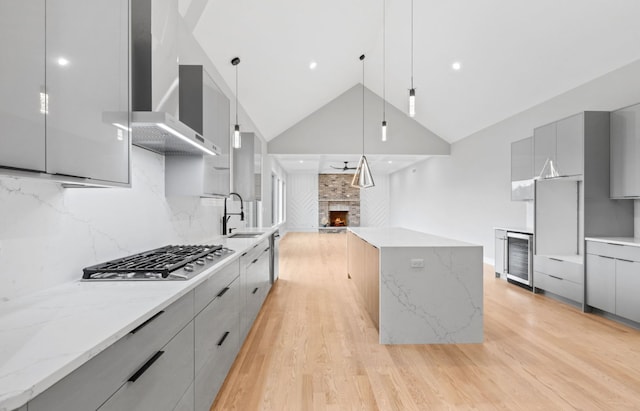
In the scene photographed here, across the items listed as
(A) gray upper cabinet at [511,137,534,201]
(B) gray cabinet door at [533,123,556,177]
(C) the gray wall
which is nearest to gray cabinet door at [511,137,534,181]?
(A) gray upper cabinet at [511,137,534,201]

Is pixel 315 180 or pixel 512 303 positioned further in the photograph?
pixel 315 180

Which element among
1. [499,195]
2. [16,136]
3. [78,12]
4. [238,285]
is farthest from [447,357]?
[499,195]

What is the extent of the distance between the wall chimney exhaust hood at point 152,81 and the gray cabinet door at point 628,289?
13.1 feet

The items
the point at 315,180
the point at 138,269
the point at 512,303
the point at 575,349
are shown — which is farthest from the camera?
the point at 315,180

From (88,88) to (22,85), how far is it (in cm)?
33

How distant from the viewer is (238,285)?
2.45 meters

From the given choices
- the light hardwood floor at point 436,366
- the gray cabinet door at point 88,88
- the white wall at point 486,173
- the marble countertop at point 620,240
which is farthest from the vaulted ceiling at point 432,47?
the light hardwood floor at point 436,366

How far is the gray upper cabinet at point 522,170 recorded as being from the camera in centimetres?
480

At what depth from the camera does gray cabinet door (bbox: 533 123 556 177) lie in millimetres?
4160

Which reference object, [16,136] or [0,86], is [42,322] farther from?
[0,86]

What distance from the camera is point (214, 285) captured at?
186 cm

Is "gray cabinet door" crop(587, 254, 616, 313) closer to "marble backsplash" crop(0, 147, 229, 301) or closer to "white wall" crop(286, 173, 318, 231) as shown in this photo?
"marble backsplash" crop(0, 147, 229, 301)

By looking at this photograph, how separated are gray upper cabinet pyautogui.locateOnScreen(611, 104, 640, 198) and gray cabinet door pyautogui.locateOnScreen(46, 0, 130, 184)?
14.8ft

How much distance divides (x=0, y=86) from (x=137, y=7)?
4.10ft
